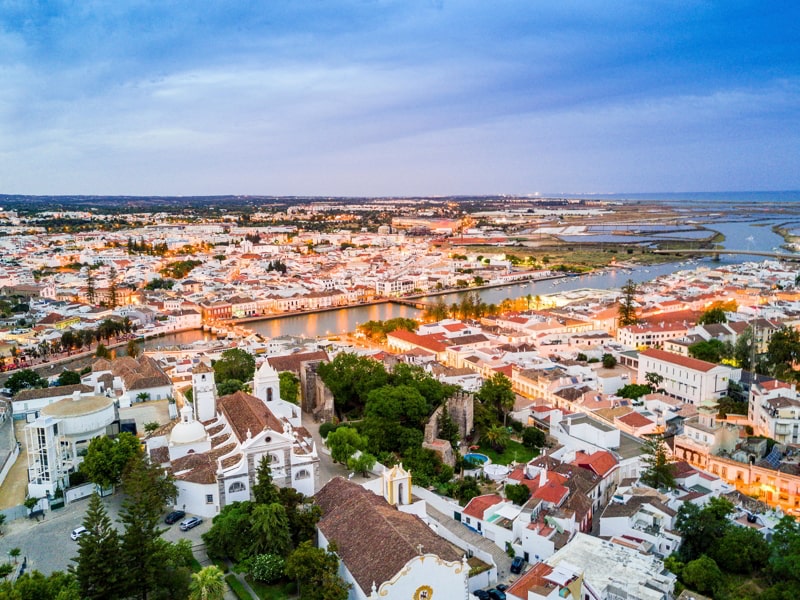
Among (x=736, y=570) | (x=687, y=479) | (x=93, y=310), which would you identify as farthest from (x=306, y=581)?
(x=93, y=310)

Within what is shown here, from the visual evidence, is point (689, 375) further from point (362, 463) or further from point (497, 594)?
point (497, 594)

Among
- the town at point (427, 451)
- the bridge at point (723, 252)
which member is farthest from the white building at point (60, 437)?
the bridge at point (723, 252)

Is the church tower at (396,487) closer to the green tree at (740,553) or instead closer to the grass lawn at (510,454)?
the grass lawn at (510,454)

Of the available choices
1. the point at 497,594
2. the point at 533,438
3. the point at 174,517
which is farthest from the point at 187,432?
the point at 533,438

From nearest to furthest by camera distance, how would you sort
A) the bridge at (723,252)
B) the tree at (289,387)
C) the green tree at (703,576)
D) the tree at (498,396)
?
the green tree at (703,576), the tree at (289,387), the tree at (498,396), the bridge at (723,252)

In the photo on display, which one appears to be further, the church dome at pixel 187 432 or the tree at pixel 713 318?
the tree at pixel 713 318

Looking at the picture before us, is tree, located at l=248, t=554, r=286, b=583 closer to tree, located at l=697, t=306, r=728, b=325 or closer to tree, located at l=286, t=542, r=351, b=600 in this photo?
tree, located at l=286, t=542, r=351, b=600
